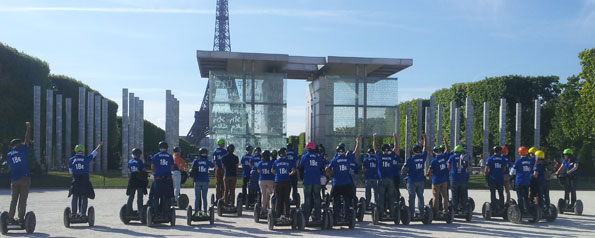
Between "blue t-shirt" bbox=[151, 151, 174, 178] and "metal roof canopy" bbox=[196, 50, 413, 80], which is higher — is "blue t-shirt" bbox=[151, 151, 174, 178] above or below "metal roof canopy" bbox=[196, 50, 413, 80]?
below

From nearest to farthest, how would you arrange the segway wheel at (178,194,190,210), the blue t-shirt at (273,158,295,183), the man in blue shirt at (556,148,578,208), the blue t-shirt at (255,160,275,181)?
the blue t-shirt at (273,158,295,183) → the blue t-shirt at (255,160,275,181) → the man in blue shirt at (556,148,578,208) → the segway wheel at (178,194,190,210)

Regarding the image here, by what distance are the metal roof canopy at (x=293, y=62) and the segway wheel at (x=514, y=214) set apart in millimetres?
19589

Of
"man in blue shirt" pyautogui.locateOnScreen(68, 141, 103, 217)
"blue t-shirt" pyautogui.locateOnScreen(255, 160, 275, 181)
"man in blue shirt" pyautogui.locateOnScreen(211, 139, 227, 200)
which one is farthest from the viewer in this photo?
"man in blue shirt" pyautogui.locateOnScreen(211, 139, 227, 200)

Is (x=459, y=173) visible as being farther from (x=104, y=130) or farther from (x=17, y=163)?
(x=104, y=130)

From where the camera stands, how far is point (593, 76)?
3922 centimetres

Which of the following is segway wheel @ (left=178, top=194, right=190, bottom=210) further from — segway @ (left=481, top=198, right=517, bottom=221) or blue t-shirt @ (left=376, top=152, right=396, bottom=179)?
segway @ (left=481, top=198, right=517, bottom=221)

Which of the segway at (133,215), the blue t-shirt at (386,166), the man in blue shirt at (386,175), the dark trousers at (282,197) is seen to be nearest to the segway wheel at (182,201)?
the segway at (133,215)

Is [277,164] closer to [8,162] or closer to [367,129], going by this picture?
[8,162]

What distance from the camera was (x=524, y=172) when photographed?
47.5ft

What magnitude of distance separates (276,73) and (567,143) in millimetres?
25433

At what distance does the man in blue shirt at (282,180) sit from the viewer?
1293 centimetres

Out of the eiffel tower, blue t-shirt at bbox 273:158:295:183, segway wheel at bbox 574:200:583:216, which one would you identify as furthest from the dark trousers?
the eiffel tower

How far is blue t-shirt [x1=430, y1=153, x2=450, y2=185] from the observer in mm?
14062

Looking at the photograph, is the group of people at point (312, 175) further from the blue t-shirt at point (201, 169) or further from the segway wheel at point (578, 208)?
the segway wheel at point (578, 208)
